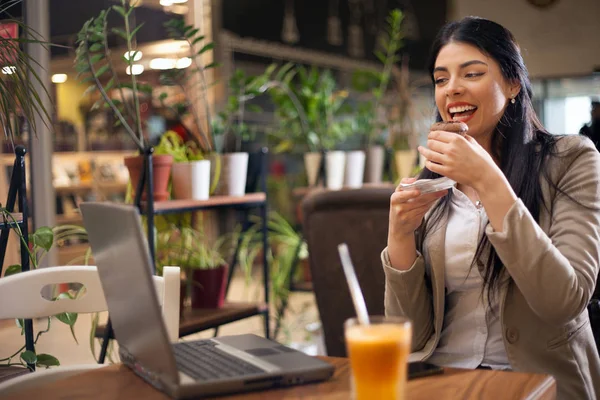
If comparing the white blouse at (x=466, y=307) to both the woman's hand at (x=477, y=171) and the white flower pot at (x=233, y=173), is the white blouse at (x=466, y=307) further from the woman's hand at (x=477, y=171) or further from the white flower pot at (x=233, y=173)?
the white flower pot at (x=233, y=173)

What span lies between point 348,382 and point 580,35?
23.3 ft

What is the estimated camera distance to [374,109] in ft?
15.9

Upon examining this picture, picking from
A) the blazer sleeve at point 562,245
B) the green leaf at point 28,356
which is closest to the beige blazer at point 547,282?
the blazer sleeve at point 562,245

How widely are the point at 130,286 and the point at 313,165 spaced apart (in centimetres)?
332

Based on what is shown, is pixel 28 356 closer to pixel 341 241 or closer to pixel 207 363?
pixel 207 363

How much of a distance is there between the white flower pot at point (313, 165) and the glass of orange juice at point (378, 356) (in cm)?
347

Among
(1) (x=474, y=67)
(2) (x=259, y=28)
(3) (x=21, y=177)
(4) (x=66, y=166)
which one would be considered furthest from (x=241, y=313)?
(2) (x=259, y=28)

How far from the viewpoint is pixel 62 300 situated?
5.30 ft

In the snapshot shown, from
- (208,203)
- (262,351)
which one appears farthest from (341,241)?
(262,351)

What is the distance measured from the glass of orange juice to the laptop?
250 millimetres

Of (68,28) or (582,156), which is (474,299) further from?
(68,28)

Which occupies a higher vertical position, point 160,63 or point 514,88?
point 160,63

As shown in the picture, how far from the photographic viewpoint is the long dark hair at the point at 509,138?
5.38 feet

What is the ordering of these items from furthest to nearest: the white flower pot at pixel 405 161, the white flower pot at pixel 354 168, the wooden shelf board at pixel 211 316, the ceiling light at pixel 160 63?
the ceiling light at pixel 160 63 → the white flower pot at pixel 405 161 → the white flower pot at pixel 354 168 → the wooden shelf board at pixel 211 316
